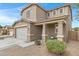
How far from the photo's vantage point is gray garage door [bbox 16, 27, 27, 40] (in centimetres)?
553

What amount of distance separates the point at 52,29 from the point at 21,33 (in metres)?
1.78

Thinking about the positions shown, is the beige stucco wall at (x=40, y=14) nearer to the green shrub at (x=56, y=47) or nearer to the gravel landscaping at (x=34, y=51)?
the gravel landscaping at (x=34, y=51)

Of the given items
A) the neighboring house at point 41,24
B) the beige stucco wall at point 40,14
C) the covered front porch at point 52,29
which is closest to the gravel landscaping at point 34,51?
the neighboring house at point 41,24

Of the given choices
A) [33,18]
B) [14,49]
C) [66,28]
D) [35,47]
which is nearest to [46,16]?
[33,18]

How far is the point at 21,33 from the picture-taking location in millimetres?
5801

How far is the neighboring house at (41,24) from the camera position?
5480 mm

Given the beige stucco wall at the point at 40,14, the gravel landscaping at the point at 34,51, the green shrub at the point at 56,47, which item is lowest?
the gravel landscaping at the point at 34,51

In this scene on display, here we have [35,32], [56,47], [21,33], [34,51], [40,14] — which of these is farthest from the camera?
[40,14]

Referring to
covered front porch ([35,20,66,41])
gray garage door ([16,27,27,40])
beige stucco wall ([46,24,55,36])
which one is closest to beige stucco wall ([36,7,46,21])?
covered front porch ([35,20,66,41])

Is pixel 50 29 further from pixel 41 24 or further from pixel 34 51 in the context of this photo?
pixel 34 51

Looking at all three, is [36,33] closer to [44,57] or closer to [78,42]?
[44,57]

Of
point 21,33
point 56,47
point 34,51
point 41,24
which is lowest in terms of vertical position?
point 34,51

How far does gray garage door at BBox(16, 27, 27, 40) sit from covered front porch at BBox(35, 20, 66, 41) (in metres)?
0.92

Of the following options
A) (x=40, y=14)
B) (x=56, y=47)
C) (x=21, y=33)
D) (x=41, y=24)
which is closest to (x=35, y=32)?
(x=41, y=24)
